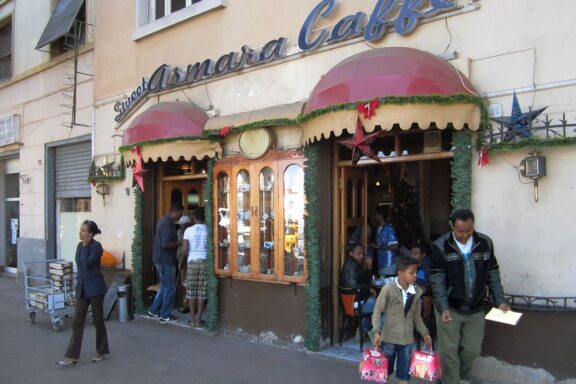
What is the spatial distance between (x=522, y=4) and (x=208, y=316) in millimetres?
5759

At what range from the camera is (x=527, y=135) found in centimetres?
511

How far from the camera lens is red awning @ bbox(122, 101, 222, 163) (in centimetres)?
767

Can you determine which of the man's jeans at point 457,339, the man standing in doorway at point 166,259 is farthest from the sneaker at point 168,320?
the man's jeans at point 457,339

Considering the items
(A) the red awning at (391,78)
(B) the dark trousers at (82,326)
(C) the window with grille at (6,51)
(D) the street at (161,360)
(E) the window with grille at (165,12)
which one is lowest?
(D) the street at (161,360)

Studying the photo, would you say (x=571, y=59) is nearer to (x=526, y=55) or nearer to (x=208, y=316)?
(x=526, y=55)

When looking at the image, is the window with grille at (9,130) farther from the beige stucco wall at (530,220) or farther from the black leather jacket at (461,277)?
the black leather jacket at (461,277)

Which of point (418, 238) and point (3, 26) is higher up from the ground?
point (3, 26)

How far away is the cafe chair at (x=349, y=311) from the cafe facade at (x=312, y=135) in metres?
0.12

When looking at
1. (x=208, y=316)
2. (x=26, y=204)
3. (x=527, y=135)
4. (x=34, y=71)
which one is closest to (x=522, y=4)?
(x=527, y=135)

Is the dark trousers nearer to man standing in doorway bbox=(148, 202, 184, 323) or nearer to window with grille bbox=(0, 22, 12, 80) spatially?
man standing in doorway bbox=(148, 202, 184, 323)

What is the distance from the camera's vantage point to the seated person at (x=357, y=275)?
666cm

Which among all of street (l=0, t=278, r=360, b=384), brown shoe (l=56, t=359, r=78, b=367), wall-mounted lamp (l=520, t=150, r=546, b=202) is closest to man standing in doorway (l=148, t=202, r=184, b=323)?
street (l=0, t=278, r=360, b=384)

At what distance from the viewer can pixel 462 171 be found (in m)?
5.49

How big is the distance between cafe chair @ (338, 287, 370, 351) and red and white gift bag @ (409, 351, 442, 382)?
205cm
